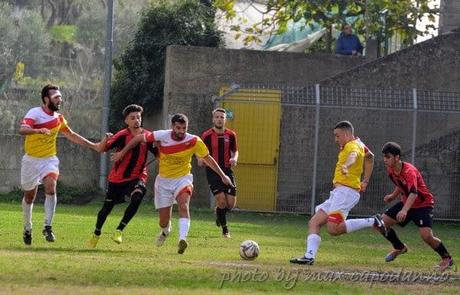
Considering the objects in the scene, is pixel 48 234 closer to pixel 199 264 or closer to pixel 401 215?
pixel 199 264

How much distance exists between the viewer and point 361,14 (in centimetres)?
3331

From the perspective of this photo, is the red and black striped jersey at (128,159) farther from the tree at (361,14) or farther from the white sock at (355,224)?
the tree at (361,14)

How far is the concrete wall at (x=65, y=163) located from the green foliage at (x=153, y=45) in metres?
2.42

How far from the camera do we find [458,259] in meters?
17.0

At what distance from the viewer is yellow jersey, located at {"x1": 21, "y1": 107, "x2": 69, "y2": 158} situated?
633 inches

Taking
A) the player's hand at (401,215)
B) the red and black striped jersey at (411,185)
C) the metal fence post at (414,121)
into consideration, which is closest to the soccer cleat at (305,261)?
the player's hand at (401,215)

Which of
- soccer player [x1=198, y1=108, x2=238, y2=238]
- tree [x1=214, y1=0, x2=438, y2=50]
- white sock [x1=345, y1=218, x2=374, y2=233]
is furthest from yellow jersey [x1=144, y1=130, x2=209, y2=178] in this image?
tree [x1=214, y1=0, x2=438, y2=50]

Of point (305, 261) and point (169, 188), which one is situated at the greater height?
point (169, 188)

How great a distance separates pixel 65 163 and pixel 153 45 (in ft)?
14.2

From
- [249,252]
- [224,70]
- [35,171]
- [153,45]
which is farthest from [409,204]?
[153,45]

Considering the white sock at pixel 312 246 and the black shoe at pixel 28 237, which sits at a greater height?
the white sock at pixel 312 246

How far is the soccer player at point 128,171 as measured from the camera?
1627 centimetres

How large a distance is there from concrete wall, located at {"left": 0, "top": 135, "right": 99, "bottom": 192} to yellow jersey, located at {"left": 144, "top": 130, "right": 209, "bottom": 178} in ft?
43.2

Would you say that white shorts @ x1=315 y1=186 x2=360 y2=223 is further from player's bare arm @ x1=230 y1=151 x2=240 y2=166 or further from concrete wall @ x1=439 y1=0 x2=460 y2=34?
concrete wall @ x1=439 y1=0 x2=460 y2=34
